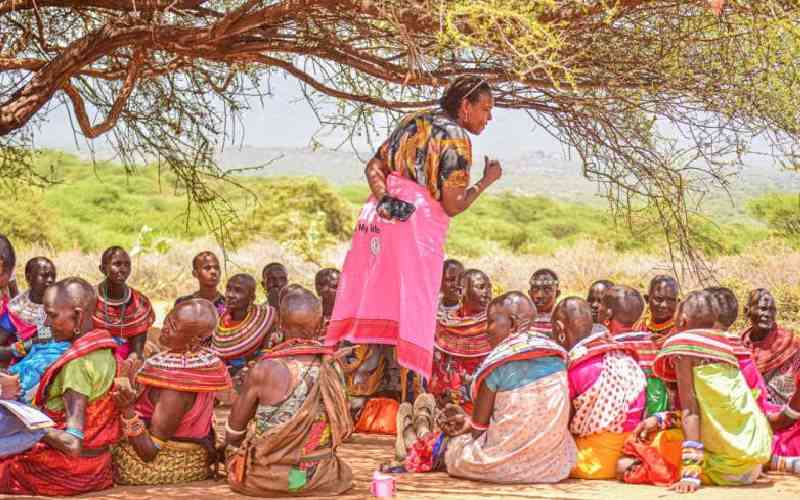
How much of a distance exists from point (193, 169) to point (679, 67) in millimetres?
4252

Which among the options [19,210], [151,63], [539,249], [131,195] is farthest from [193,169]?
[131,195]

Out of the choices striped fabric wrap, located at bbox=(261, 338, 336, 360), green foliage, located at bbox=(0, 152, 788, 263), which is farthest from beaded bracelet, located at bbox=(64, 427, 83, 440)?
green foliage, located at bbox=(0, 152, 788, 263)

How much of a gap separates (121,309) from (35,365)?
7.90 ft

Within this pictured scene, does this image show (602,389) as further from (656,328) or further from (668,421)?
(656,328)

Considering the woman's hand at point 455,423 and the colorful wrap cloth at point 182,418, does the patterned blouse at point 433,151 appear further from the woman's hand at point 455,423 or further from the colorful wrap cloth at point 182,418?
the colorful wrap cloth at point 182,418

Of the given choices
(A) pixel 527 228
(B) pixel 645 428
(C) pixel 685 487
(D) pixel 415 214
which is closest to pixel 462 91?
(D) pixel 415 214

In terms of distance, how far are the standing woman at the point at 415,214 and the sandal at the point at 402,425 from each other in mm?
279

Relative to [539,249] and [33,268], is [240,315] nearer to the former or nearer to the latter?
[33,268]

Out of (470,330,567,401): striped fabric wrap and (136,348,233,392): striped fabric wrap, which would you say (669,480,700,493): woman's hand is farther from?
(136,348,233,392): striped fabric wrap

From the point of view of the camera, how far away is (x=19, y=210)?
30.2 metres

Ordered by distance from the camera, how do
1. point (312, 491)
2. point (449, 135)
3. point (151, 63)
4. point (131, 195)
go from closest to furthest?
point (312, 491) → point (449, 135) → point (151, 63) → point (131, 195)

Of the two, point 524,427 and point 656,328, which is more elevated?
point 656,328

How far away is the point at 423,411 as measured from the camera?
6855mm

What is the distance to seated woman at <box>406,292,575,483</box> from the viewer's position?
6.25 m
